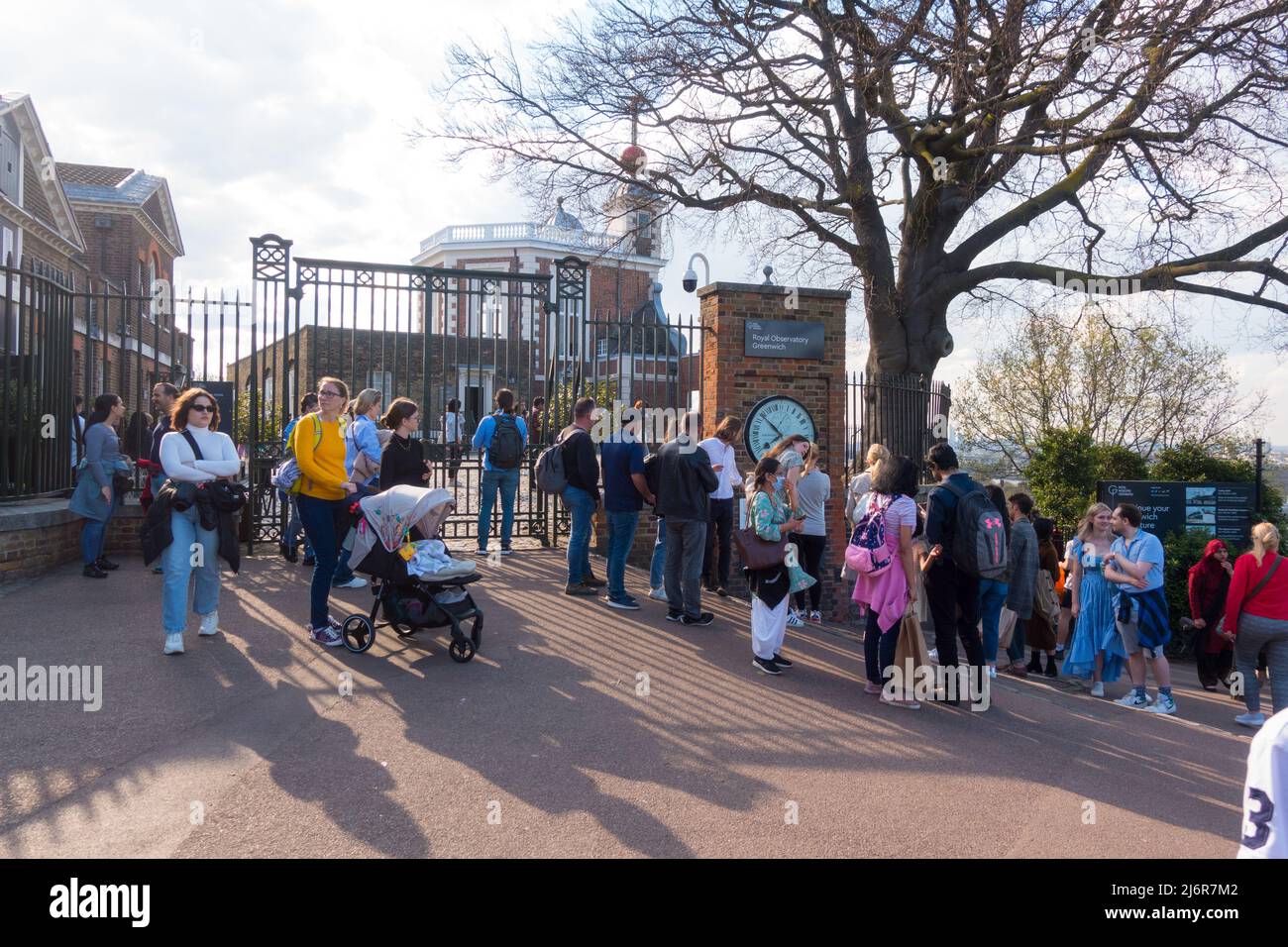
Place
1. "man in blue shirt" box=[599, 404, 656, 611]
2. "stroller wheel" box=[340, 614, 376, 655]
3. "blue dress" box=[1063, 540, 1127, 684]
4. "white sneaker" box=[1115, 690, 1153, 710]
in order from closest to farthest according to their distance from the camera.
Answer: "stroller wheel" box=[340, 614, 376, 655], "white sneaker" box=[1115, 690, 1153, 710], "blue dress" box=[1063, 540, 1127, 684], "man in blue shirt" box=[599, 404, 656, 611]

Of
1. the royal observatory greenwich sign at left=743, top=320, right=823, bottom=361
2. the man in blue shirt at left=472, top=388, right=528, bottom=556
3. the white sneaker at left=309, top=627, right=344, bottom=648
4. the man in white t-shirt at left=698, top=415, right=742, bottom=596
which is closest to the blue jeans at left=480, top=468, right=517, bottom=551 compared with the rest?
the man in blue shirt at left=472, top=388, right=528, bottom=556

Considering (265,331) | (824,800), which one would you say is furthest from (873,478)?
(265,331)

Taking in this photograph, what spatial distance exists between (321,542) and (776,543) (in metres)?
3.25

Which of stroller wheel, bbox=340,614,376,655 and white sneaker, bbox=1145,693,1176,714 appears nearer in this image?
stroller wheel, bbox=340,614,376,655

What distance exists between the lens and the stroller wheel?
6.79m

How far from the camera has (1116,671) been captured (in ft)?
27.0

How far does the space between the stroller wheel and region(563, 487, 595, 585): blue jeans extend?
8.20ft

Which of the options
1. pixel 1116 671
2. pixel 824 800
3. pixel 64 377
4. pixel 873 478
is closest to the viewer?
pixel 824 800

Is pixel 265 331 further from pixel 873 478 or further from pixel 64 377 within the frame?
pixel 873 478

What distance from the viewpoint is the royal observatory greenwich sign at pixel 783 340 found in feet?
36.6

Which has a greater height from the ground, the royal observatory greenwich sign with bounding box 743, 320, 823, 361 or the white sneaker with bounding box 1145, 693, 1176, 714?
the royal observatory greenwich sign with bounding box 743, 320, 823, 361

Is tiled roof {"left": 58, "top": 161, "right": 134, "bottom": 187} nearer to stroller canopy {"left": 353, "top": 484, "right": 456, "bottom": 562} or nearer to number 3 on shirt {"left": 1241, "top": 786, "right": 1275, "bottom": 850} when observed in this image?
stroller canopy {"left": 353, "top": 484, "right": 456, "bottom": 562}

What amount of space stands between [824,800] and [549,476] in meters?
4.90

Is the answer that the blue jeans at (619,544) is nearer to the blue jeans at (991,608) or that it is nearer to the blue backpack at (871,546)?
the blue backpack at (871,546)
